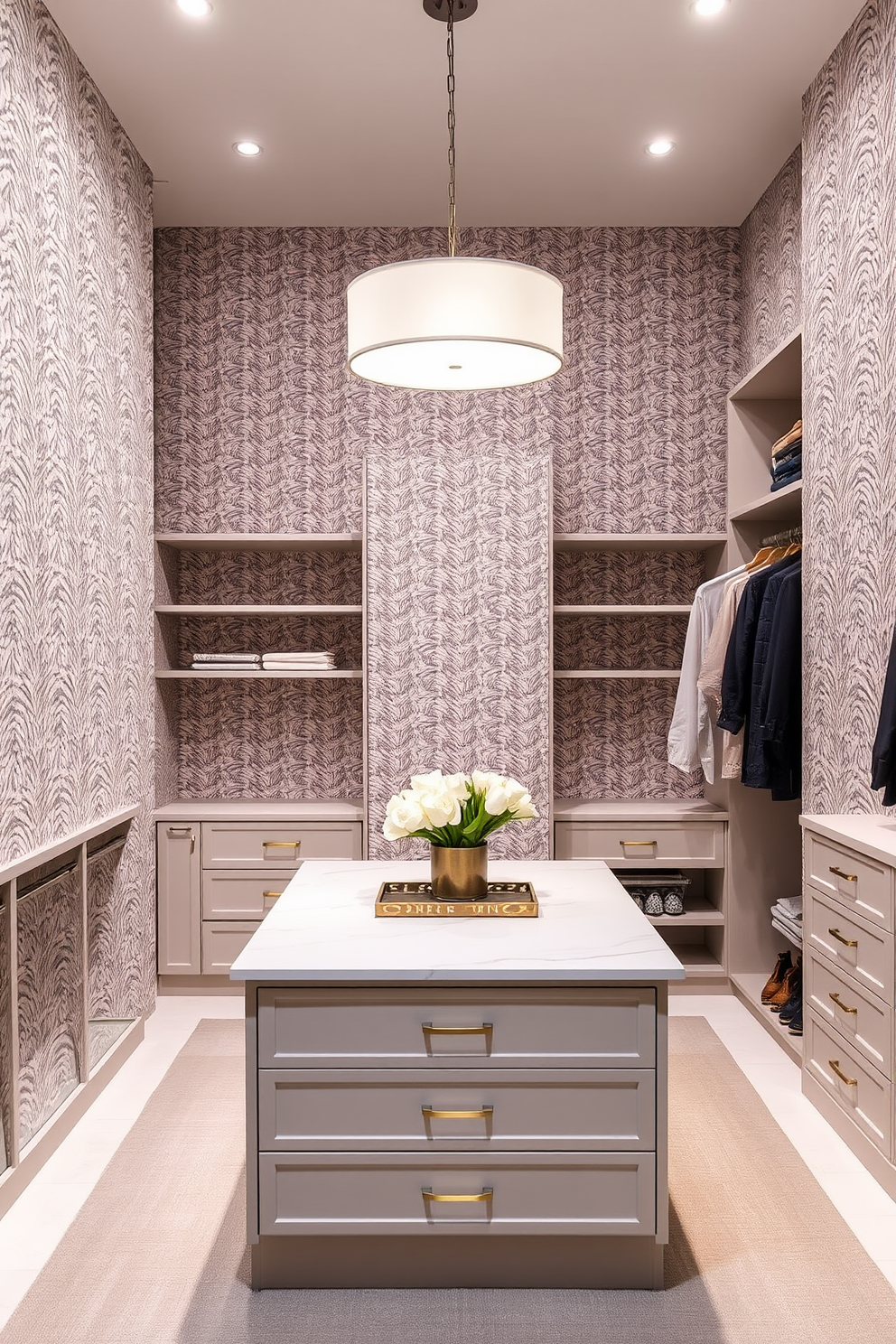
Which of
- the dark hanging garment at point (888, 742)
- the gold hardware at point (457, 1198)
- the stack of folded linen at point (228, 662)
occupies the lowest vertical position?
the gold hardware at point (457, 1198)

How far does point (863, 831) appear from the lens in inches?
105

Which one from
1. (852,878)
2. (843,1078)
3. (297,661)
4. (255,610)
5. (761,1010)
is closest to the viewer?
(852,878)

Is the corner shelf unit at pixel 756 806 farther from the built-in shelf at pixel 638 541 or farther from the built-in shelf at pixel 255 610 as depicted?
the built-in shelf at pixel 255 610

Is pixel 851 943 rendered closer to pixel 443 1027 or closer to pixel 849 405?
pixel 443 1027

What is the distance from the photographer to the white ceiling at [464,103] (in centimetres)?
302

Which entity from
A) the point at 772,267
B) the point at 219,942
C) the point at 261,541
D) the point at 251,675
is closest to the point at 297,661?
the point at 251,675

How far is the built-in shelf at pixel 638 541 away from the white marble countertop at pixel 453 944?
1.97m

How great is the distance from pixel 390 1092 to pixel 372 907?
1.58 feet

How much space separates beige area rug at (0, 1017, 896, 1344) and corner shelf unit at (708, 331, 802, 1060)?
1.37 metres

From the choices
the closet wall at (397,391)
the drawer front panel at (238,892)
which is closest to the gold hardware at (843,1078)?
the closet wall at (397,391)

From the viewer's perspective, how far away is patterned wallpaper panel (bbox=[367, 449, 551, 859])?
157 inches

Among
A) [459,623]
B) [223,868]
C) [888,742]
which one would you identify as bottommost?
[223,868]

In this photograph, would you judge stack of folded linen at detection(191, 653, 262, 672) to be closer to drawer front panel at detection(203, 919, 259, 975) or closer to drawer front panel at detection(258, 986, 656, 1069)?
drawer front panel at detection(203, 919, 259, 975)

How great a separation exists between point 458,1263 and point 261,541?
2928 millimetres
